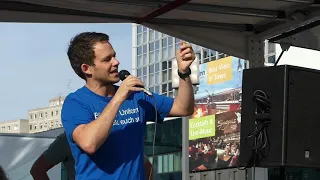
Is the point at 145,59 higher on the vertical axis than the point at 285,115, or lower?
higher

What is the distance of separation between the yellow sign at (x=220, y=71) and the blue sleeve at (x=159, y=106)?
167 feet

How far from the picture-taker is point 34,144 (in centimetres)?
439

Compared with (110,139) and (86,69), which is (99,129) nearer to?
(110,139)

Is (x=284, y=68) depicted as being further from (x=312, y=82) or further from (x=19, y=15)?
(x=19, y=15)

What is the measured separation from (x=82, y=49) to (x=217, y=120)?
165 feet

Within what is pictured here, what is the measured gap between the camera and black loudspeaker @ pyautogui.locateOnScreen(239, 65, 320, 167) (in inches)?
143

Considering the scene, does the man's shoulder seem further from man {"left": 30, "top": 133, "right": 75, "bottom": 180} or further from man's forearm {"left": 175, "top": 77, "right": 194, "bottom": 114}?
man {"left": 30, "top": 133, "right": 75, "bottom": 180}

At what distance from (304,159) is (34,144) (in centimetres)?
177

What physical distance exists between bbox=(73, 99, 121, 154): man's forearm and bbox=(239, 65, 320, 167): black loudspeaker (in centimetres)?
165

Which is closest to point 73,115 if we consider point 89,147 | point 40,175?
point 89,147

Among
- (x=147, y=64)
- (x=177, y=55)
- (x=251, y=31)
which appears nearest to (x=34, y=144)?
(x=251, y=31)

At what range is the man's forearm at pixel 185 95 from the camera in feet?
8.28

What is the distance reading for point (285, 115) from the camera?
3.63 meters

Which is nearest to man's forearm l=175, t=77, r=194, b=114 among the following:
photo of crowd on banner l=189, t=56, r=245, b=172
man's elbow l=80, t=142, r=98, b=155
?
man's elbow l=80, t=142, r=98, b=155
